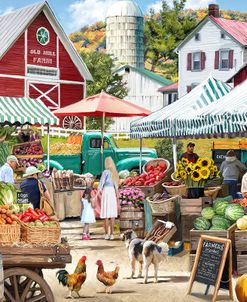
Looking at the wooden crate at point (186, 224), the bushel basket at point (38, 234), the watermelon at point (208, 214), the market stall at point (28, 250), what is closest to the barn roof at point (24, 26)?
the wooden crate at point (186, 224)

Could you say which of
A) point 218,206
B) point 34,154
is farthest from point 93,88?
point 218,206

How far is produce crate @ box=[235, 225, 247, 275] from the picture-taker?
11414 mm

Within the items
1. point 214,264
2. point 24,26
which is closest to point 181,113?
point 214,264

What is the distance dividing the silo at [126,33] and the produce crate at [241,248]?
3153 inches

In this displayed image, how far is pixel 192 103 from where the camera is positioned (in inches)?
650

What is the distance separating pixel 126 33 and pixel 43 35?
5026 centimetres

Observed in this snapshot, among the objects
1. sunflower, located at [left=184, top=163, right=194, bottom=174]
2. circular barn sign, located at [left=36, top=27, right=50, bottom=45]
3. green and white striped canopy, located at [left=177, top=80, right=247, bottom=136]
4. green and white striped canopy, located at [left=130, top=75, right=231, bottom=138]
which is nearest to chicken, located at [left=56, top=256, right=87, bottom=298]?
green and white striped canopy, located at [left=177, top=80, right=247, bottom=136]

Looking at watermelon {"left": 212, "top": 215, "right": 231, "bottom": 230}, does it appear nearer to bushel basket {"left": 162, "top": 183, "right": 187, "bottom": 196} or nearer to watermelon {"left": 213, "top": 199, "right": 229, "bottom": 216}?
watermelon {"left": 213, "top": 199, "right": 229, "bottom": 216}

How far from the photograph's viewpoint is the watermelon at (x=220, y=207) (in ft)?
40.5

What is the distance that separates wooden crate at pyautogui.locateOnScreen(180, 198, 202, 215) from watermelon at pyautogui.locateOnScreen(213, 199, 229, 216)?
3.60 ft

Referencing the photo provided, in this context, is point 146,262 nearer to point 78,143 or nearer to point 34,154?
point 34,154

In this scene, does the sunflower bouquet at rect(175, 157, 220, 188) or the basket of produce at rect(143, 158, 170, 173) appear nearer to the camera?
the sunflower bouquet at rect(175, 157, 220, 188)

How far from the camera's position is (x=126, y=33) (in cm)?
9294

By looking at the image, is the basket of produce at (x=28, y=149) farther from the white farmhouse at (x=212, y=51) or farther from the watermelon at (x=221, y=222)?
the white farmhouse at (x=212, y=51)
